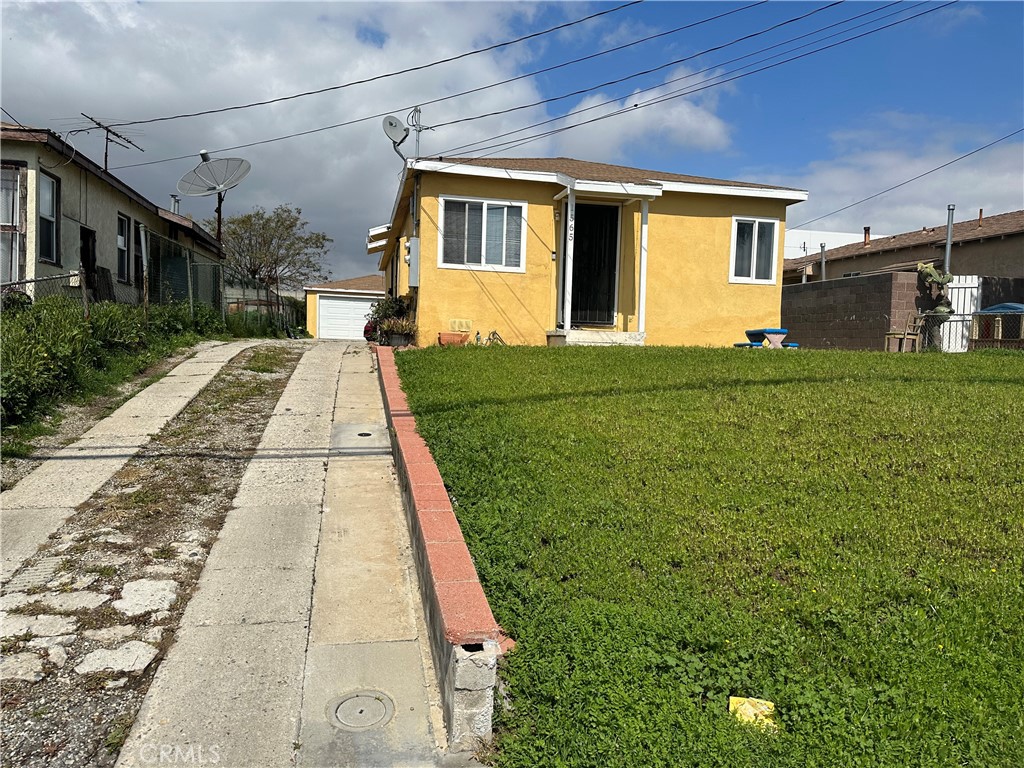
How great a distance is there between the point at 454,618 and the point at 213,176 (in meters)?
17.8

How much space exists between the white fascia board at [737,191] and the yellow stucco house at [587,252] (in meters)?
0.02

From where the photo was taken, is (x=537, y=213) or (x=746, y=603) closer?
(x=746, y=603)

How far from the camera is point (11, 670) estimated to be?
3.26 metres

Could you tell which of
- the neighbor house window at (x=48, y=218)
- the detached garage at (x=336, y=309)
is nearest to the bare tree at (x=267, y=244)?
the detached garage at (x=336, y=309)

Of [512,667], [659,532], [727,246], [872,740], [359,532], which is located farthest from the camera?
[727,246]

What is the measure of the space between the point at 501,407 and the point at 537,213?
7.04 metres

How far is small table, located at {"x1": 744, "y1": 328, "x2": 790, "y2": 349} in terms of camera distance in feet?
41.2

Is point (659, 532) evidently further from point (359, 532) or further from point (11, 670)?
point (11, 670)

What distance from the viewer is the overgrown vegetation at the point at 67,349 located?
7195mm

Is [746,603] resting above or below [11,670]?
above

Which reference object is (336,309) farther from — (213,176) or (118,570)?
(118,570)

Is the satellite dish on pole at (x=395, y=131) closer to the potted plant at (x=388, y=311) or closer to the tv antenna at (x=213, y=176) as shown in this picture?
the potted plant at (x=388, y=311)

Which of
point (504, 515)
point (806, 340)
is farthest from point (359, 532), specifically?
point (806, 340)

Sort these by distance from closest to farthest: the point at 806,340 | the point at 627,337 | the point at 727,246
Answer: the point at 627,337
the point at 727,246
the point at 806,340
